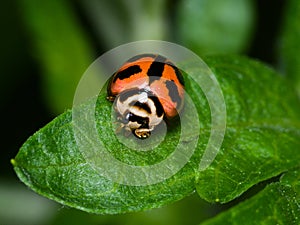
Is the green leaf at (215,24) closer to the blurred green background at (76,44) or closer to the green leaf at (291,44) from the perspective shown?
the blurred green background at (76,44)

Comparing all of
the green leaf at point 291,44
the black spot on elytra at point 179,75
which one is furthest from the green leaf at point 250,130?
the green leaf at point 291,44

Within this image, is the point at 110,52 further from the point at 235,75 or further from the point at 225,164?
the point at 225,164

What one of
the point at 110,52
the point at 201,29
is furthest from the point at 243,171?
the point at 110,52

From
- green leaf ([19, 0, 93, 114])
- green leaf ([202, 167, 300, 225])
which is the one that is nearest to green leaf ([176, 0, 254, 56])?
green leaf ([19, 0, 93, 114])

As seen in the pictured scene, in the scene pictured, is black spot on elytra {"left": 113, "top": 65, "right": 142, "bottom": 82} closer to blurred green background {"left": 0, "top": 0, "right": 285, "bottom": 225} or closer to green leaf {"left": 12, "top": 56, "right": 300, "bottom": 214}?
green leaf {"left": 12, "top": 56, "right": 300, "bottom": 214}

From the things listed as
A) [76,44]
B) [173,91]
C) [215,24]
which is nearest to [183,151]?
[173,91]

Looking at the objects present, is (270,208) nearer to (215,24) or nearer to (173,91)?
(173,91)

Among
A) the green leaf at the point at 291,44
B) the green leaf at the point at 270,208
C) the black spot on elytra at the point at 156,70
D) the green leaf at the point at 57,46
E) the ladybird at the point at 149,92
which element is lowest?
the green leaf at the point at 270,208
